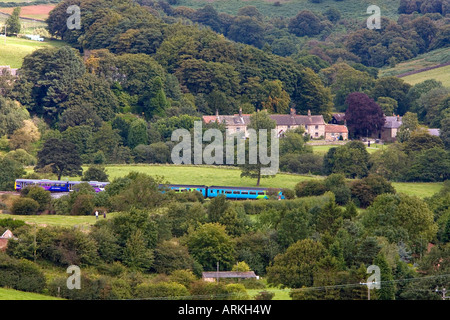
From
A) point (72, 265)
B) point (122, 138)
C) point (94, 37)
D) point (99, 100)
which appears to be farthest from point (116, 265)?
point (94, 37)

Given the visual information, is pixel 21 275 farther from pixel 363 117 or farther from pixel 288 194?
pixel 363 117

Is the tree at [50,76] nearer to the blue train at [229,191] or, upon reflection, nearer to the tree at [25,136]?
the tree at [25,136]

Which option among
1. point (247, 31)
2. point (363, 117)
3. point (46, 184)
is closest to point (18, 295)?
point (46, 184)

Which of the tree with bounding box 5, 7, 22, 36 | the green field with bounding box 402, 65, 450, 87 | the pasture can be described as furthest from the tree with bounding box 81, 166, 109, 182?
the pasture

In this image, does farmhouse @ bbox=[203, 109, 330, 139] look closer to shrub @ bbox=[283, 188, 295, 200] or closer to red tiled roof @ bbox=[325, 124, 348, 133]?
red tiled roof @ bbox=[325, 124, 348, 133]

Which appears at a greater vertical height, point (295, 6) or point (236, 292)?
point (295, 6)

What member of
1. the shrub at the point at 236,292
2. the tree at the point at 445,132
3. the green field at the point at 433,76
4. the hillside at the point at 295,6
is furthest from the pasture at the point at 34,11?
the shrub at the point at 236,292

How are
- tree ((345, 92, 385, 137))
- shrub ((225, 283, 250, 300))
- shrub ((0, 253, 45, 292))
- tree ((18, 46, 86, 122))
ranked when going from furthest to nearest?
tree ((345, 92, 385, 137))
tree ((18, 46, 86, 122))
shrub ((0, 253, 45, 292))
shrub ((225, 283, 250, 300))

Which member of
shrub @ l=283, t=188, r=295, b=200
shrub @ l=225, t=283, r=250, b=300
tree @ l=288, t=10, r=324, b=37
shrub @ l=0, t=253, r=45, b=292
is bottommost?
shrub @ l=225, t=283, r=250, b=300
